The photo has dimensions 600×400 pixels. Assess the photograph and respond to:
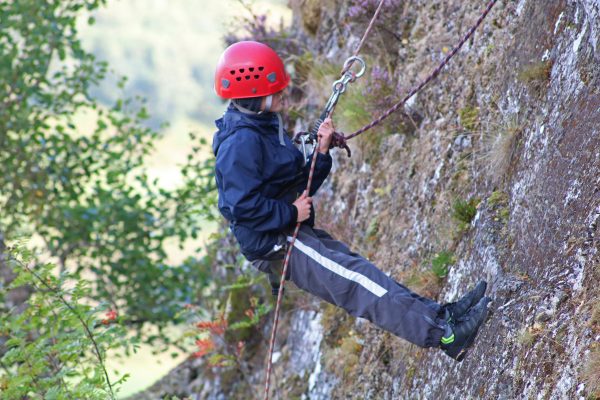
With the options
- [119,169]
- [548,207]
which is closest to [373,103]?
[548,207]

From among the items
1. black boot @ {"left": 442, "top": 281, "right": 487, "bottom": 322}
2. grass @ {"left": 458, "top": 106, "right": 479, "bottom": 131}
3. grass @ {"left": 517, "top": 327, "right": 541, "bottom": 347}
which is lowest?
grass @ {"left": 517, "top": 327, "right": 541, "bottom": 347}

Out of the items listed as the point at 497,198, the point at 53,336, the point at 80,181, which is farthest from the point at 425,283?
the point at 80,181

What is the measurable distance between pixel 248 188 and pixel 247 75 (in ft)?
2.53

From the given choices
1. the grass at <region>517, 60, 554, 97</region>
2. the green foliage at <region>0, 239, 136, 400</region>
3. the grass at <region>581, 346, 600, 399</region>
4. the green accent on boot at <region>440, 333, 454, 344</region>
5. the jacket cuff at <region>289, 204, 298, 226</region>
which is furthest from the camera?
the green foliage at <region>0, 239, 136, 400</region>

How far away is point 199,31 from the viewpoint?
151125 millimetres

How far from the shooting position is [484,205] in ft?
19.8

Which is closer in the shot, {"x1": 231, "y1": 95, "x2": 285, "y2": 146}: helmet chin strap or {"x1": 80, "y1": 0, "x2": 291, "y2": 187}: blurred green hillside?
{"x1": 231, "y1": 95, "x2": 285, "y2": 146}: helmet chin strap

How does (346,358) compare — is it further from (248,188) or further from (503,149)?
(248,188)

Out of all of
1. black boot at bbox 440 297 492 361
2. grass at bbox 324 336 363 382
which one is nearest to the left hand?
black boot at bbox 440 297 492 361

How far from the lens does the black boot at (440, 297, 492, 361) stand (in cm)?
508

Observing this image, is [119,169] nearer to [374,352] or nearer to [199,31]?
[374,352]

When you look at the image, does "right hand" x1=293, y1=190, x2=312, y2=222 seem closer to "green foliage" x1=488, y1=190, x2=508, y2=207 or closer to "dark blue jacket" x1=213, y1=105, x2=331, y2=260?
"dark blue jacket" x1=213, y1=105, x2=331, y2=260

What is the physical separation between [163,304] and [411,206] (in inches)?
266

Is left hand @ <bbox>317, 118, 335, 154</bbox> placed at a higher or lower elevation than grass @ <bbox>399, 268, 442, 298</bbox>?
higher
